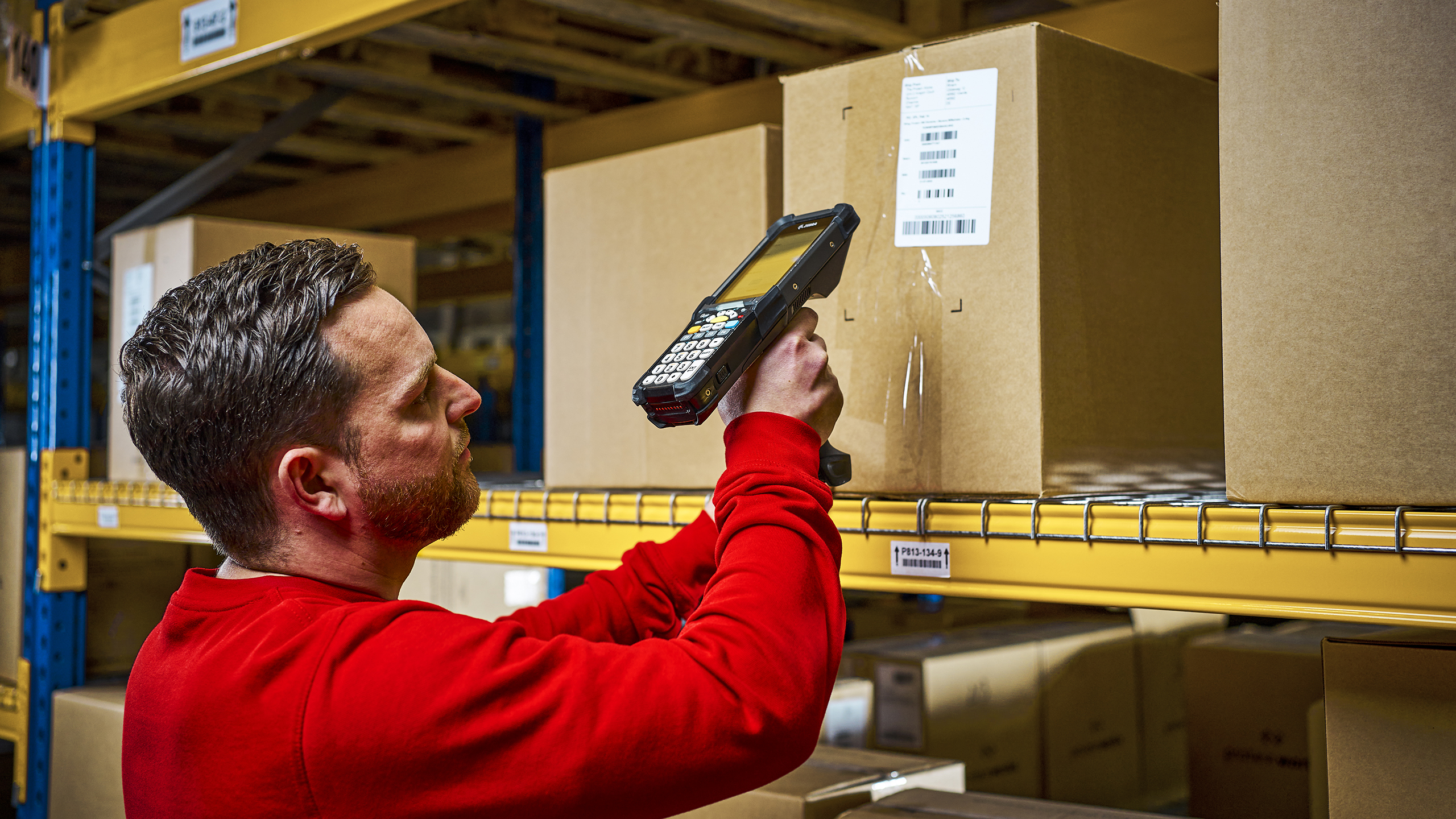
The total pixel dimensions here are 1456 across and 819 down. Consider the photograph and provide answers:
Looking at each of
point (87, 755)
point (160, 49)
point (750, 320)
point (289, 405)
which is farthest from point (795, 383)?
point (87, 755)

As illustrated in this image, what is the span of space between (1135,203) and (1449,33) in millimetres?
317

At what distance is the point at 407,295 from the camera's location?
201 cm

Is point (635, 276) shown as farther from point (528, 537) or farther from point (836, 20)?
point (836, 20)

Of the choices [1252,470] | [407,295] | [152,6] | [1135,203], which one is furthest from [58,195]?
[1252,470]

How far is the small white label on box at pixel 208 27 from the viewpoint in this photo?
1574 mm

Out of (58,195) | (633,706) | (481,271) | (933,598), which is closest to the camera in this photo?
(633,706)

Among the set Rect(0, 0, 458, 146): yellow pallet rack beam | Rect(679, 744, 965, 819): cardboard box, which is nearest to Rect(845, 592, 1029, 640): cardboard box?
Rect(679, 744, 965, 819): cardboard box

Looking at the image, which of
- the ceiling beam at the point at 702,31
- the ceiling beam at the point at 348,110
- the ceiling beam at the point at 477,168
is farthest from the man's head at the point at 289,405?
the ceiling beam at the point at 348,110

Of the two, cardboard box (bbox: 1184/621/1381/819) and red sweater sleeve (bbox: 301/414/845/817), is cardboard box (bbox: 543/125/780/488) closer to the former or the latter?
red sweater sleeve (bbox: 301/414/845/817)

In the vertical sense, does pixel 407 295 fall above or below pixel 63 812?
above

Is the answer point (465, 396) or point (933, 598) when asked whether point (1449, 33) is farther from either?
point (933, 598)

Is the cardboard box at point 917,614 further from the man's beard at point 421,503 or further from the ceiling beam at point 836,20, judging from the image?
the man's beard at point 421,503

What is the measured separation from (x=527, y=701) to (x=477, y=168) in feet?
5.89

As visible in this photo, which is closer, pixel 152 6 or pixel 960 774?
pixel 960 774
